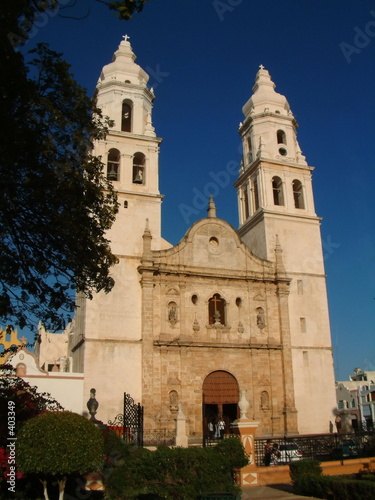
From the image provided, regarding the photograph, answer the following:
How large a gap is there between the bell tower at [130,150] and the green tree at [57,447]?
16588 mm

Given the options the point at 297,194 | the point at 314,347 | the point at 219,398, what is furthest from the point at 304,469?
the point at 297,194

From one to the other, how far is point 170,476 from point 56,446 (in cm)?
250

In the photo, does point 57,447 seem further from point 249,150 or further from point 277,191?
point 249,150

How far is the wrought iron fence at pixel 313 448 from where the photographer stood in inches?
671

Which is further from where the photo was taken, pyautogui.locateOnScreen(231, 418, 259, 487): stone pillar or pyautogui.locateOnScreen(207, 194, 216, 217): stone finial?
pyautogui.locateOnScreen(207, 194, 216, 217): stone finial

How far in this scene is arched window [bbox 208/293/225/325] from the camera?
1054 inches

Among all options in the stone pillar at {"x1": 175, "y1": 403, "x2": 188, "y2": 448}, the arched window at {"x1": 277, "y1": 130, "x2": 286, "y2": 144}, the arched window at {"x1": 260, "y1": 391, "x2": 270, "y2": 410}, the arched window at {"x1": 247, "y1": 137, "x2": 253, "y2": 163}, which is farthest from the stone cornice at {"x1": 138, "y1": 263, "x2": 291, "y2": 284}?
the arched window at {"x1": 277, "y1": 130, "x2": 286, "y2": 144}

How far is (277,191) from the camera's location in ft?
105

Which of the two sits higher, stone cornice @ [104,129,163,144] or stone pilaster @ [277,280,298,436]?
stone cornice @ [104,129,163,144]

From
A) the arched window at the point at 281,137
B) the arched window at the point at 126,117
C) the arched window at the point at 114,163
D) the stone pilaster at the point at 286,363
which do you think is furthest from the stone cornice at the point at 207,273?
the arched window at the point at 281,137

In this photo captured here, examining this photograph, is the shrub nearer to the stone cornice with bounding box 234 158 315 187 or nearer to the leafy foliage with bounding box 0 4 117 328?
the leafy foliage with bounding box 0 4 117 328

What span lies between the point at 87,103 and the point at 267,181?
21.1 metres

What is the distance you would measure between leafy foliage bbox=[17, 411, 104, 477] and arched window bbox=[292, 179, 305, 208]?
24.2 m

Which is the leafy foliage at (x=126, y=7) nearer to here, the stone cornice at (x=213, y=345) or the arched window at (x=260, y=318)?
the stone cornice at (x=213, y=345)
